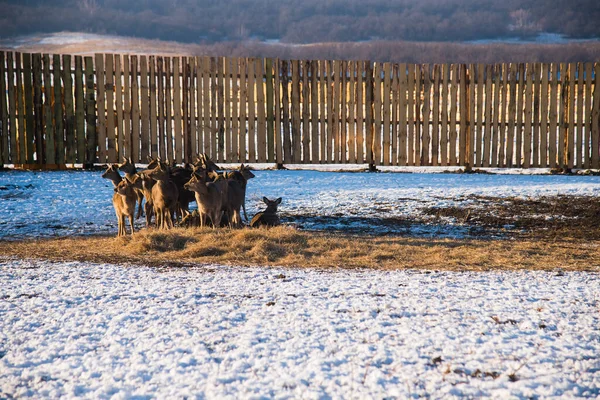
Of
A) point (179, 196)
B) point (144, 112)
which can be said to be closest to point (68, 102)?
point (144, 112)

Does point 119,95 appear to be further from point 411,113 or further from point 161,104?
point 411,113

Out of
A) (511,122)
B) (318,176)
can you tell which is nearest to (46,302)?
(318,176)

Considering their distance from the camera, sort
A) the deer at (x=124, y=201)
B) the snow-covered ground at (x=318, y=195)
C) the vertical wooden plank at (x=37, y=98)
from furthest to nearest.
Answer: the vertical wooden plank at (x=37, y=98) < the snow-covered ground at (x=318, y=195) < the deer at (x=124, y=201)

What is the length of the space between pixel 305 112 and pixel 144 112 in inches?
179

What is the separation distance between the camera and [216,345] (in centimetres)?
462

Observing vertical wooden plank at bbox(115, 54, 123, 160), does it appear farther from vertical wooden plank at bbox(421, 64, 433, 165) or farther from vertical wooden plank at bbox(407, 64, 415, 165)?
vertical wooden plank at bbox(421, 64, 433, 165)

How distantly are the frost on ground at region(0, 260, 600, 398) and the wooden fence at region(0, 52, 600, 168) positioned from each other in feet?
35.5

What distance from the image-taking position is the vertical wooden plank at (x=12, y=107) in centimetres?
1680

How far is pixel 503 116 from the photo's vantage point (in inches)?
704

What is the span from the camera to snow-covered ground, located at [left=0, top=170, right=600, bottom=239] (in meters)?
11.3

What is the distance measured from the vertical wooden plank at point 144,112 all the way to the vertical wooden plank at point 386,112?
19.3 feet

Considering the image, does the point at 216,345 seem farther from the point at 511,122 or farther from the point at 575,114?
the point at 575,114

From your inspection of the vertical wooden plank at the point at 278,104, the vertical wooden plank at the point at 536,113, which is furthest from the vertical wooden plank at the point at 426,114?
the vertical wooden plank at the point at 278,104

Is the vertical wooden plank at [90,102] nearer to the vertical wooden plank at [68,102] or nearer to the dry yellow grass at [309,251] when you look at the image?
the vertical wooden plank at [68,102]
